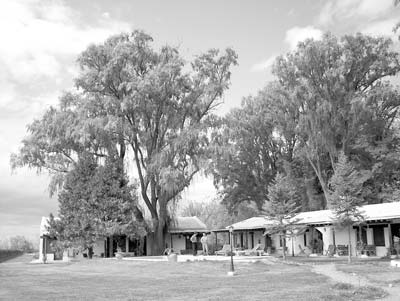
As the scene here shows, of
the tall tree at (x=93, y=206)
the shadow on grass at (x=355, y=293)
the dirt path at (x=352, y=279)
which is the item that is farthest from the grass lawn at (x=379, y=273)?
the tall tree at (x=93, y=206)

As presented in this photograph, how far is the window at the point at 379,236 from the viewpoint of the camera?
33.9 meters

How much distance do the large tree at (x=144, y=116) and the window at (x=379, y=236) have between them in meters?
13.7

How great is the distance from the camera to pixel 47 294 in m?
15.8

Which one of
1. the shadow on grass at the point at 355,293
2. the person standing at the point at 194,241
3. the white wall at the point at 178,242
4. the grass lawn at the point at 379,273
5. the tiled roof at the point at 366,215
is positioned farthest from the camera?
the white wall at the point at 178,242

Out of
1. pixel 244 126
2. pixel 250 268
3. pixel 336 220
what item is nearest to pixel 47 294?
pixel 250 268

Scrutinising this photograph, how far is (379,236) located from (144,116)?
1953 centimetres

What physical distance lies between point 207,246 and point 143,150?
30.9 feet

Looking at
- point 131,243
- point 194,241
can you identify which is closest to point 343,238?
point 194,241

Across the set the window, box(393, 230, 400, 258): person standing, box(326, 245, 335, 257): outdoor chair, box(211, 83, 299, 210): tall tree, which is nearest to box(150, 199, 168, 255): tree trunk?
box(211, 83, 299, 210): tall tree

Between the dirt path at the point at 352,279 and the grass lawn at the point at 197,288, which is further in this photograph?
the grass lawn at the point at 197,288

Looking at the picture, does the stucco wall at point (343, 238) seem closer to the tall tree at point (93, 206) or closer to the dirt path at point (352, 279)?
the dirt path at point (352, 279)

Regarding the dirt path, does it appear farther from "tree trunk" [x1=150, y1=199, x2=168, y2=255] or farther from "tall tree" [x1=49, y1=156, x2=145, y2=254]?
"tree trunk" [x1=150, y1=199, x2=168, y2=255]

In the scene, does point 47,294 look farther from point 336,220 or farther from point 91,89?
point 91,89

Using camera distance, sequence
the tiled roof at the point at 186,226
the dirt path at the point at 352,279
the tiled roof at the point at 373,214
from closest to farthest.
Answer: the dirt path at the point at 352,279, the tiled roof at the point at 373,214, the tiled roof at the point at 186,226
